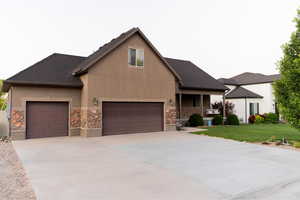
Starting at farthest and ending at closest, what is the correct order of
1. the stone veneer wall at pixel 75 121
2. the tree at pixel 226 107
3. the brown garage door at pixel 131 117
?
the tree at pixel 226 107, the brown garage door at pixel 131 117, the stone veneer wall at pixel 75 121

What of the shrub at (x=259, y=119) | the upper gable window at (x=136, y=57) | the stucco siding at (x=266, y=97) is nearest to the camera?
the upper gable window at (x=136, y=57)

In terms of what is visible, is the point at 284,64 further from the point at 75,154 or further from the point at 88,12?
the point at 88,12

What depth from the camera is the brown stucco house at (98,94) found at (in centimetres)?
1109

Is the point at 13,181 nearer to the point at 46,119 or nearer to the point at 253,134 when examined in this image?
the point at 46,119

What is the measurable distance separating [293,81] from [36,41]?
22914mm

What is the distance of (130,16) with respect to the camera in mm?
18438

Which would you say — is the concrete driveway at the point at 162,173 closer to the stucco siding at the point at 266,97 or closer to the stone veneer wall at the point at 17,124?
the stone veneer wall at the point at 17,124

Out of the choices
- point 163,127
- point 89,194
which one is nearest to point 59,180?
point 89,194

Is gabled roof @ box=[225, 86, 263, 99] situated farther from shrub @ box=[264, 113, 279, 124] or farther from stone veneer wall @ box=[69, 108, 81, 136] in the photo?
stone veneer wall @ box=[69, 108, 81, 136]

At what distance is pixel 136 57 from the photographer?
43.8 ft

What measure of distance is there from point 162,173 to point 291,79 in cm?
858

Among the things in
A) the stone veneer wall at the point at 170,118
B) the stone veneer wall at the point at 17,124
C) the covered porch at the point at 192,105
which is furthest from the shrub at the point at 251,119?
the stone veneer wall at the point at 17,124

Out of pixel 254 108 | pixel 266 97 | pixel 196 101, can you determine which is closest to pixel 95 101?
pixel 196 101

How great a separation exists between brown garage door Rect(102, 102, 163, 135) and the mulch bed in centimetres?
608
